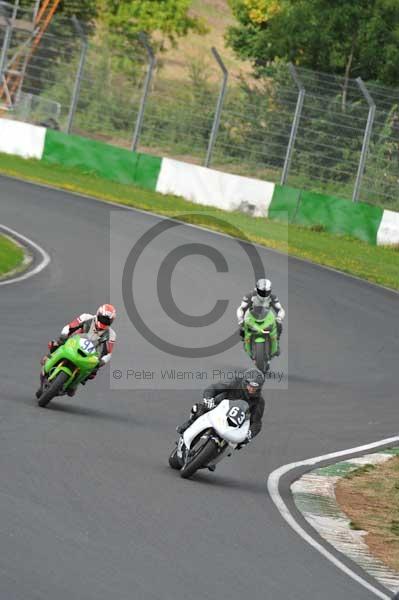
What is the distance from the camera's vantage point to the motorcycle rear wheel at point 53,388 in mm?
13898

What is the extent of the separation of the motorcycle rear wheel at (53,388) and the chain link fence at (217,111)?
71.1 feet

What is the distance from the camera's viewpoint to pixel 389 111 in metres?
34.8

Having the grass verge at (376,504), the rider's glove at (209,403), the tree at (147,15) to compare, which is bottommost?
the grass verge at (376,504)

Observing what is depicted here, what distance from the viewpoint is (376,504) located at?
1307cm

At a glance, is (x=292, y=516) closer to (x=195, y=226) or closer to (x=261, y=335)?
(x=261, y=335)

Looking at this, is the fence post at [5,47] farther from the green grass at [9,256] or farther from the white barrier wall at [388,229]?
the green grass at [9,256]

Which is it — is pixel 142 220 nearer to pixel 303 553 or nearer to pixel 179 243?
pixel 179 243

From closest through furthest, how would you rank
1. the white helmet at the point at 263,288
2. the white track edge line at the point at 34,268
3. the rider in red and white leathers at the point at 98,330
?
the rider in red and white leathers at the point at 98,330
the white helmet at the point at 263,288
the white track edge line at the point at 34,268

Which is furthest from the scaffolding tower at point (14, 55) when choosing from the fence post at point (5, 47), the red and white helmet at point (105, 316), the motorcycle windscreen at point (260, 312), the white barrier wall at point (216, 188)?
the red and white helmet at point (105, 316)

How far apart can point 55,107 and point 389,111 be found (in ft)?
37.3

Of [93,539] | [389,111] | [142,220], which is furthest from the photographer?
[389,111]

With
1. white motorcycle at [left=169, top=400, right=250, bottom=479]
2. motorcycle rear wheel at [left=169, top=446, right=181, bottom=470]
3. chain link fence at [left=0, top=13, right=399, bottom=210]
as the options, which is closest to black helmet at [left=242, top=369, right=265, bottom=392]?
white motorcycle at [left=169, top=400, right=250, bottom=479]

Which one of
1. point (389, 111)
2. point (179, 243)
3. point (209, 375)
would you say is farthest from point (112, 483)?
point (389, 111)

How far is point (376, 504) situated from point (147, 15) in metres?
66.1
